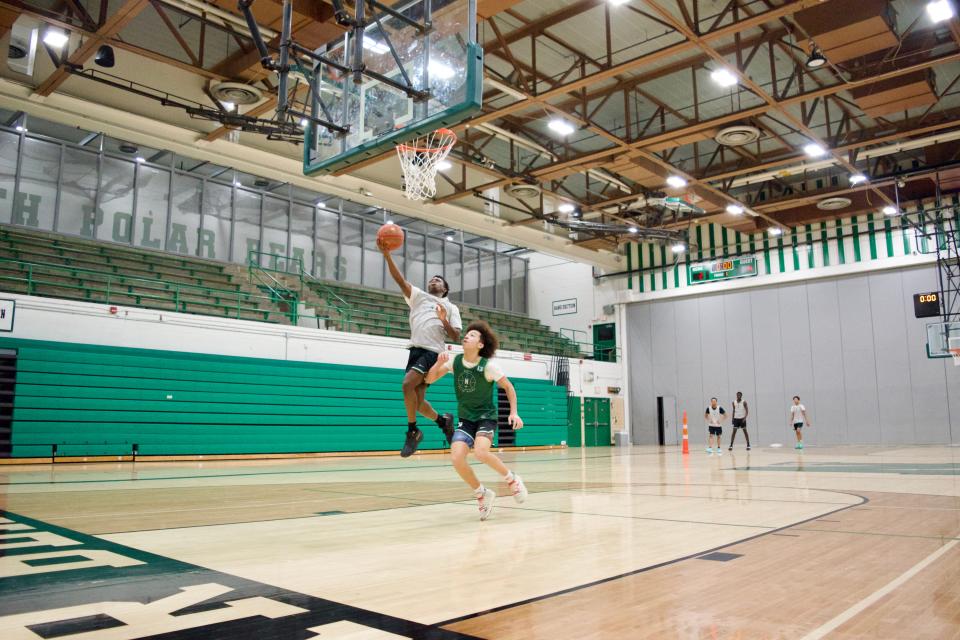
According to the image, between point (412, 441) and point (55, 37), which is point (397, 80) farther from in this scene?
point (55, 37)

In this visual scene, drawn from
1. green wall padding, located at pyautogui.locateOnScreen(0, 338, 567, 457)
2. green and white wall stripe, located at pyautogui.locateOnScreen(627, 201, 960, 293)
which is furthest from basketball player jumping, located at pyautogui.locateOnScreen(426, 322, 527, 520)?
green and white wall stripe, located at pyautogui.locateOnScreen(627, 201, 960, 293)

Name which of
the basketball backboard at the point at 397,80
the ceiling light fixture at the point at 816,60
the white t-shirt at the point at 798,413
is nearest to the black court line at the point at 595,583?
the basketball backboard at the point at 397,80

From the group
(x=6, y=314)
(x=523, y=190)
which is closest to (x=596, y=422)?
(x=523, y=190)

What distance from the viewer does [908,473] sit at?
9461 mm

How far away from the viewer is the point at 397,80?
7.95 meters

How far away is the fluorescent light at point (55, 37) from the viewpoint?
37.8 ft

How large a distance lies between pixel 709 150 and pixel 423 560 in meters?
19.9

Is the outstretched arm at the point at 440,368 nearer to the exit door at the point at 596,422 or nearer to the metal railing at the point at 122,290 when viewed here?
the metal railing at the point at 122,290

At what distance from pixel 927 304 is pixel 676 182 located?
9811mm

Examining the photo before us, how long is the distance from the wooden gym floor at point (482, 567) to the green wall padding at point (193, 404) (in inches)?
323

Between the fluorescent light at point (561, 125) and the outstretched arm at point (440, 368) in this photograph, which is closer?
the outstretched arm at point (440, 368)

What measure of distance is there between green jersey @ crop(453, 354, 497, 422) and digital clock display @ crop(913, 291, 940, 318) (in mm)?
21051

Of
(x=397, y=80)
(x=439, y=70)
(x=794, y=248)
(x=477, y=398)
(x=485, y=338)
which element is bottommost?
(x=477, y=398)

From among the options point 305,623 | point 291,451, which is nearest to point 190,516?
point 305,623
